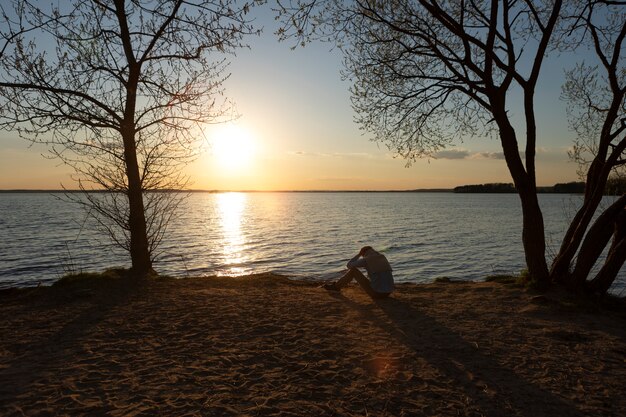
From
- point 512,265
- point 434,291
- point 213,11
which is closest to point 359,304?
point 434,291

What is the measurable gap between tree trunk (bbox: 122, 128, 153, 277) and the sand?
170 centimetres

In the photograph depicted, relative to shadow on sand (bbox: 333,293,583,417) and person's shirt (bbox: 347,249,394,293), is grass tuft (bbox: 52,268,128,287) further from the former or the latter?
shadow on sand (bbox: 333,293,583,417)

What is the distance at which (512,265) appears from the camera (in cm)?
2784

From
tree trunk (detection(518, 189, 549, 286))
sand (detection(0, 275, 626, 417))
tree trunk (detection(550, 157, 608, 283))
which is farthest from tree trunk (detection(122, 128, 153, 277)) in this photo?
tree trunk (detection(550, 157, 608, 283))

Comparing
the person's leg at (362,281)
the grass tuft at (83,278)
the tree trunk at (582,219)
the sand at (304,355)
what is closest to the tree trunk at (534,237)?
the tree trunk at (582,219)

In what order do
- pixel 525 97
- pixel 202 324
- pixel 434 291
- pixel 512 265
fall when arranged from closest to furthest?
pixel 202 324 → pixel 525 97 → pixel 434 291 → pixel 512 265

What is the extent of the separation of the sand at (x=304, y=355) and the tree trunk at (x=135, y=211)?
5.58 ft

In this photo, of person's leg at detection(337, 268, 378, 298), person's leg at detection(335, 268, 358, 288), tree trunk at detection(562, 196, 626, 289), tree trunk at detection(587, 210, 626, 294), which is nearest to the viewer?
tree trunk at detection(587, 210, 626, 294)

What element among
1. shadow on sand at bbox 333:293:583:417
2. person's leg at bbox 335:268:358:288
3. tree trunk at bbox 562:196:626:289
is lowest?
shadow on sand at bbox 333:293:583:417

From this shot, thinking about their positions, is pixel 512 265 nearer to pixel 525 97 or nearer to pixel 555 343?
pixel 525 97

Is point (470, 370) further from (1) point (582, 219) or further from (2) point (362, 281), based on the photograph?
(1) point (582, 219)

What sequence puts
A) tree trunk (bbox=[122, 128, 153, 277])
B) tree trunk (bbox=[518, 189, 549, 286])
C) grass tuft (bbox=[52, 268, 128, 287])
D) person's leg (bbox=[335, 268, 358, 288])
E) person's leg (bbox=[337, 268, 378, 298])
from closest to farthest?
person's leg (bbox=[337, 268, 378, 298]), tree trunk (bbox=[518, 189, 549, 286]), person's leg (bbox=[335, 268, 358, 288]), grass tuft (bbox=[52, 268, 128, 287]), tree trunk (bbox=[122, 128, 153, 277])

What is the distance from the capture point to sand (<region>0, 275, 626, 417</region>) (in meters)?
5.43

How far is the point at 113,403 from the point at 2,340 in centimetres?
401
